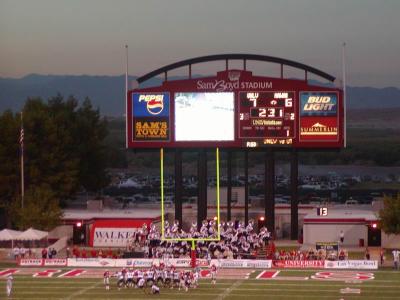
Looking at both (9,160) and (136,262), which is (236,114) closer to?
(136,262)

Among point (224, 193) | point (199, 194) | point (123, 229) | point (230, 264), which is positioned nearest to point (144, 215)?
point (123, 229)

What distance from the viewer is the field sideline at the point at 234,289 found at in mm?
37344

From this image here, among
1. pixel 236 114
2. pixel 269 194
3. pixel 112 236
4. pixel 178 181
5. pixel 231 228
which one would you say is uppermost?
pixel 236 114

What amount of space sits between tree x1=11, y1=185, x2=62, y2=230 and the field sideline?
1075 cm

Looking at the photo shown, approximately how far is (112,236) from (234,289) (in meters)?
16.3

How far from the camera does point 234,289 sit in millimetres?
39188

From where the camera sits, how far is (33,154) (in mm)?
62719

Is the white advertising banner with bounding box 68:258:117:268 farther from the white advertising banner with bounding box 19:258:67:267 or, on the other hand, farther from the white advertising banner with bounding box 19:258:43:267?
the white advertising banner with bounding box 19:258:43:267

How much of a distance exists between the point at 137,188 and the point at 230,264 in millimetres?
90875

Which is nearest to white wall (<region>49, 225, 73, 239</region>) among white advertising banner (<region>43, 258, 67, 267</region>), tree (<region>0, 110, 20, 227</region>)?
tree (<region>0, 110, 20, 227</region>)

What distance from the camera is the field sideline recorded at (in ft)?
123

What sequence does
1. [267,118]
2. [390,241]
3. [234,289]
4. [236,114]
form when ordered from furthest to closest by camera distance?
[390,241], [236,114], [267,118], [234,289]

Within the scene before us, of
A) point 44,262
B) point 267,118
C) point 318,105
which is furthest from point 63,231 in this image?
point 318,105

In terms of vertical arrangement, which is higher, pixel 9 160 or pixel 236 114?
pixel 236 114
